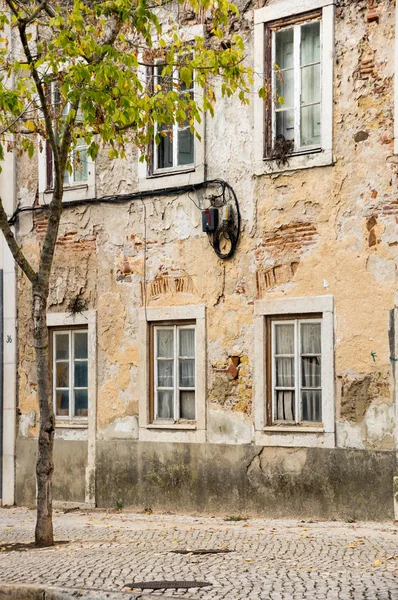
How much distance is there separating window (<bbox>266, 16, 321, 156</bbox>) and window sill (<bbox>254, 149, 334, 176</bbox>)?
0.12 m

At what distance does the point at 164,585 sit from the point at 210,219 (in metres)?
7.20

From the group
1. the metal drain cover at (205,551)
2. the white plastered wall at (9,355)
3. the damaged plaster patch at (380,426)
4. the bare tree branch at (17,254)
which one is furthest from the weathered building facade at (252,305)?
the bare tree branch at (17,254)

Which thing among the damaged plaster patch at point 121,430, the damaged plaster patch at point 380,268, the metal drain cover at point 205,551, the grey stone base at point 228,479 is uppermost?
the damaged plaster patch at point 380,268

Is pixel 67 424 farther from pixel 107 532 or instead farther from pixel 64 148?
pixel 64 148

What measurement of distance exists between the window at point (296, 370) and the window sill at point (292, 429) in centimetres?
9

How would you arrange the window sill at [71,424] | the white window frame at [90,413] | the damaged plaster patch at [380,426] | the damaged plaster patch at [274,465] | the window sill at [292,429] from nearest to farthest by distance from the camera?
the damaged plaster patch at [380,426] < the window sill at [292,429] < the damaged plaster patch at [274,465] < the white window frame at [90,413] < the window sill at [71,424]

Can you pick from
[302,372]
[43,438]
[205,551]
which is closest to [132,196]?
[302,372]

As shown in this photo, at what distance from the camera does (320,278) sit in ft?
49.2

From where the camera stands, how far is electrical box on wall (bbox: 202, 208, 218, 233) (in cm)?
1608

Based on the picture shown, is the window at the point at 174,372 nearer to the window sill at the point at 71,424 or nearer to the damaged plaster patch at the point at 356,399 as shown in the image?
the window sill at the point at 71,424

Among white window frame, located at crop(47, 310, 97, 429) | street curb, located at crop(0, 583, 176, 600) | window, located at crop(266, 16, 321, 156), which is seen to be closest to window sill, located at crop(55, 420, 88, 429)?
white window frame, located at crop(47, 310, 97, 429)

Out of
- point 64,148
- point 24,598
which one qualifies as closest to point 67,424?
point 64,148

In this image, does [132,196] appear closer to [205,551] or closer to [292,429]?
[292,429]

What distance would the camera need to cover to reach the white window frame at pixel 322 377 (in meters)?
14.8
